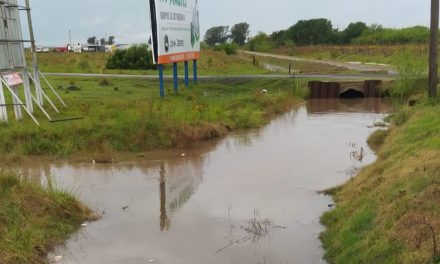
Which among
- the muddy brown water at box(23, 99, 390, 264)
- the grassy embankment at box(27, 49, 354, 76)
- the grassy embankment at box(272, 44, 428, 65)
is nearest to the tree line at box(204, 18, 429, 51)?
the grassy embankment at box(272, 44, 428, 65)

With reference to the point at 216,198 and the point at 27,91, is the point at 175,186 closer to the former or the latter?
the point at 216,198

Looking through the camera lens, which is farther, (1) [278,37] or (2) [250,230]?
(1) [278,37]

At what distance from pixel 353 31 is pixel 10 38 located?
7421 cm

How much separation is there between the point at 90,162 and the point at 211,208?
4.56m

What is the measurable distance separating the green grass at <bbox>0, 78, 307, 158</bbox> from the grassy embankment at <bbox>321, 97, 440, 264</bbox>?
602 centimetres

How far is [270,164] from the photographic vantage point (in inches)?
464

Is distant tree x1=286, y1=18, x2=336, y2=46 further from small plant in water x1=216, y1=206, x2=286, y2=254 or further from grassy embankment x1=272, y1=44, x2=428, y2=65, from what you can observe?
small plant in water x1=216, y1=206, x2=286, y2=254

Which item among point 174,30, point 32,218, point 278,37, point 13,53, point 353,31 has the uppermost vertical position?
point 353,31

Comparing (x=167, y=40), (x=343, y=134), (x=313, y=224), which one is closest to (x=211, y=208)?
(x=313, y=224)

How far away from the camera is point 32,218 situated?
7105 millimetres

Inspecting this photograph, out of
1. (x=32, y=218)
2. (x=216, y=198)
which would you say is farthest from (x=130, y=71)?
(x=32, y=218)

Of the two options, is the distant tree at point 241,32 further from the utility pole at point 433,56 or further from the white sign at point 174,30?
the utility pole at point 433,56

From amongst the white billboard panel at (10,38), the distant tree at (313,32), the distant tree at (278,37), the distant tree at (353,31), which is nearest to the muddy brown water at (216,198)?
the white billboard panel at (10,38)

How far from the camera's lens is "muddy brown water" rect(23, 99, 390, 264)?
22.7ft
